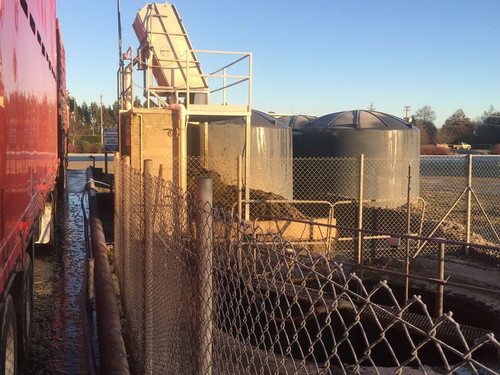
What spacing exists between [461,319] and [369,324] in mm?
1717

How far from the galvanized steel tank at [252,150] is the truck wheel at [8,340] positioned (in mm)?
11859

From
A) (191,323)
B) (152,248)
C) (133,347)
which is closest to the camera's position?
(191,323)

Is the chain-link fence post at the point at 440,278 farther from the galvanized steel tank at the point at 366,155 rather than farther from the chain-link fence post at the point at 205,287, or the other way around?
the galvanized steel tank at the point at 366,155

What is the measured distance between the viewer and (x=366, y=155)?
19922 mm

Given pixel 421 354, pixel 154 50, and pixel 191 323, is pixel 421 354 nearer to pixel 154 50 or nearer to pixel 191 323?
pixel 191 323

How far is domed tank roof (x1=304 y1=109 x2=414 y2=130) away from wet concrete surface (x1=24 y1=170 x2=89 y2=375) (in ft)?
38.3

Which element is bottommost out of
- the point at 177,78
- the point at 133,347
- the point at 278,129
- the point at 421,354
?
the point at 421,354

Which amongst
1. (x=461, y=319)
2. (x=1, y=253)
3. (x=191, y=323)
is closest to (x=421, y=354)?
(x=461, y=319)

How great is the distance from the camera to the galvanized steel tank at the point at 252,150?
16453mm

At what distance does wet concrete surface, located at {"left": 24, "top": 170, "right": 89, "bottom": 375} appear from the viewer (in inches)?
209

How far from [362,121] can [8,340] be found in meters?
18.1

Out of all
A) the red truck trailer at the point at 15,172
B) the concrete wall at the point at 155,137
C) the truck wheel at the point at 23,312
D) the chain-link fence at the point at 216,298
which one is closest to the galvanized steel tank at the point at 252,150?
the concrete wall at the point at 155,137

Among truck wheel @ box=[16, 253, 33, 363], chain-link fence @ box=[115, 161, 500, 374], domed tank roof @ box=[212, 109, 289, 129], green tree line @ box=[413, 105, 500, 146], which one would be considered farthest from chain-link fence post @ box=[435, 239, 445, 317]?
green tree line @ box=[413, 105, 500, 146]

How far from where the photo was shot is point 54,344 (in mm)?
5773
